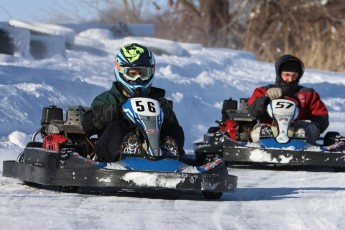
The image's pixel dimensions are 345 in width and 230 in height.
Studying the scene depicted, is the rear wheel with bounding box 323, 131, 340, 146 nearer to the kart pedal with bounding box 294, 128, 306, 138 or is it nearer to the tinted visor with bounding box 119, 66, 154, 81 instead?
the kart pedal with bounding box 294, 128, 306, 138

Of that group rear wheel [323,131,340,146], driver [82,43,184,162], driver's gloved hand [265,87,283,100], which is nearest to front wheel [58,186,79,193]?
driver [82,43,184,162]

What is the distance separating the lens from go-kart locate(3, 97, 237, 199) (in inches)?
326

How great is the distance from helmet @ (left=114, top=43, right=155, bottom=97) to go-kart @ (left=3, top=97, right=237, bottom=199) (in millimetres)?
428

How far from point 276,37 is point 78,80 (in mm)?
23627

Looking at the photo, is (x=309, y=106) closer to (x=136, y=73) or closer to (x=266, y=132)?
(x=266, y=132)

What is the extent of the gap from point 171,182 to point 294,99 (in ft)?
15.4

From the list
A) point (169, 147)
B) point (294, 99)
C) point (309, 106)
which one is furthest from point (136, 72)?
point (309, 106)

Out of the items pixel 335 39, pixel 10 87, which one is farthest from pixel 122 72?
pixel 335 39

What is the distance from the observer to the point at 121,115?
9.02 metres

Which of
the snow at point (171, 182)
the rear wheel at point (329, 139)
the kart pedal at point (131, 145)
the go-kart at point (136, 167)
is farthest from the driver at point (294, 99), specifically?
the kart pedal at point (131, 145)

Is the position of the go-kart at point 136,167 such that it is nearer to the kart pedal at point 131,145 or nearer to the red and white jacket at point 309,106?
the kart pedal at point 131,145

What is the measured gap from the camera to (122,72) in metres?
9.45

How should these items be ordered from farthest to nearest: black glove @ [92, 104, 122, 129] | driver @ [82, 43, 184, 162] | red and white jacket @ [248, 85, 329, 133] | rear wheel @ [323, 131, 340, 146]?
red and white jacket @ [248, 85, 329, 133], rear wheel @ [323, 131, 340, 146], black glove @ [92, 104, 122, 129], driver @ [82, 43, 184, 162]

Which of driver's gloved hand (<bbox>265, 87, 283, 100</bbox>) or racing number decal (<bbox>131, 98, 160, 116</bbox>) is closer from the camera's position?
racing number decal (<bbox>131, 98, 160, 116</bbox>)
